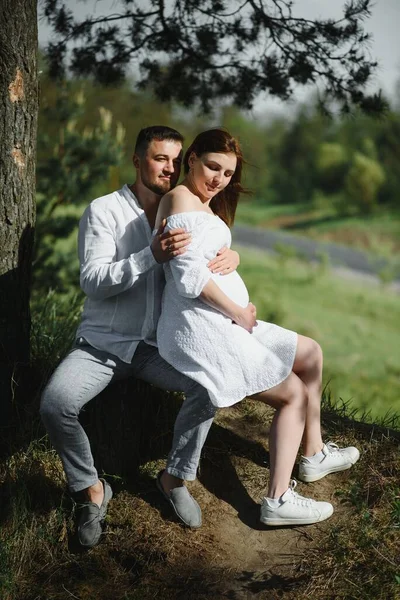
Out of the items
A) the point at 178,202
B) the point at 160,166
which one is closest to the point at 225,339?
the point at 178,202

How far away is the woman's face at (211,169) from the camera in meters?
2.49

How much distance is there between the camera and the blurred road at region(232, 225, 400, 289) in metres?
16.5

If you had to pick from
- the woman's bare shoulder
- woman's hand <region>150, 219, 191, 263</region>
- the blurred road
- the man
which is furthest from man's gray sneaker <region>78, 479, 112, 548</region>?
the blurred road

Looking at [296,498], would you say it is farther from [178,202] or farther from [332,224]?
[332,224]

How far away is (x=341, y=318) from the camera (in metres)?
12.8

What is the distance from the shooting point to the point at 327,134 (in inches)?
901

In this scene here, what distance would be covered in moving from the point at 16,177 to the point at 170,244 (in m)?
0.82

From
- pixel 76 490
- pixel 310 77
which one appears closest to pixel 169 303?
pixel 76 490

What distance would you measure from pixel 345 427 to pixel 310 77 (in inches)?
71.0

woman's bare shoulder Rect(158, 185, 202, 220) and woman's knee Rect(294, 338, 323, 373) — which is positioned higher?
woman's bare shoulder Rect(158, 185, 202, 220)

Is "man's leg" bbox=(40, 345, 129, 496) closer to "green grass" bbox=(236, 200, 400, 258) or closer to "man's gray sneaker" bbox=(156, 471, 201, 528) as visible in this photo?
"man's gray sneaker" bbox=(156, 471, 201, 528)

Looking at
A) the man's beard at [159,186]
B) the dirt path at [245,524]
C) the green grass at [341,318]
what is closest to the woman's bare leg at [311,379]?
the dirt path at [245,524]

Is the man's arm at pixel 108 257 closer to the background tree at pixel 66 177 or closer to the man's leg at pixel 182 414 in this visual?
the man's leg at pixel 182 414

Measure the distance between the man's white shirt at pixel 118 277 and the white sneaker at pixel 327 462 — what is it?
31.4 inches
